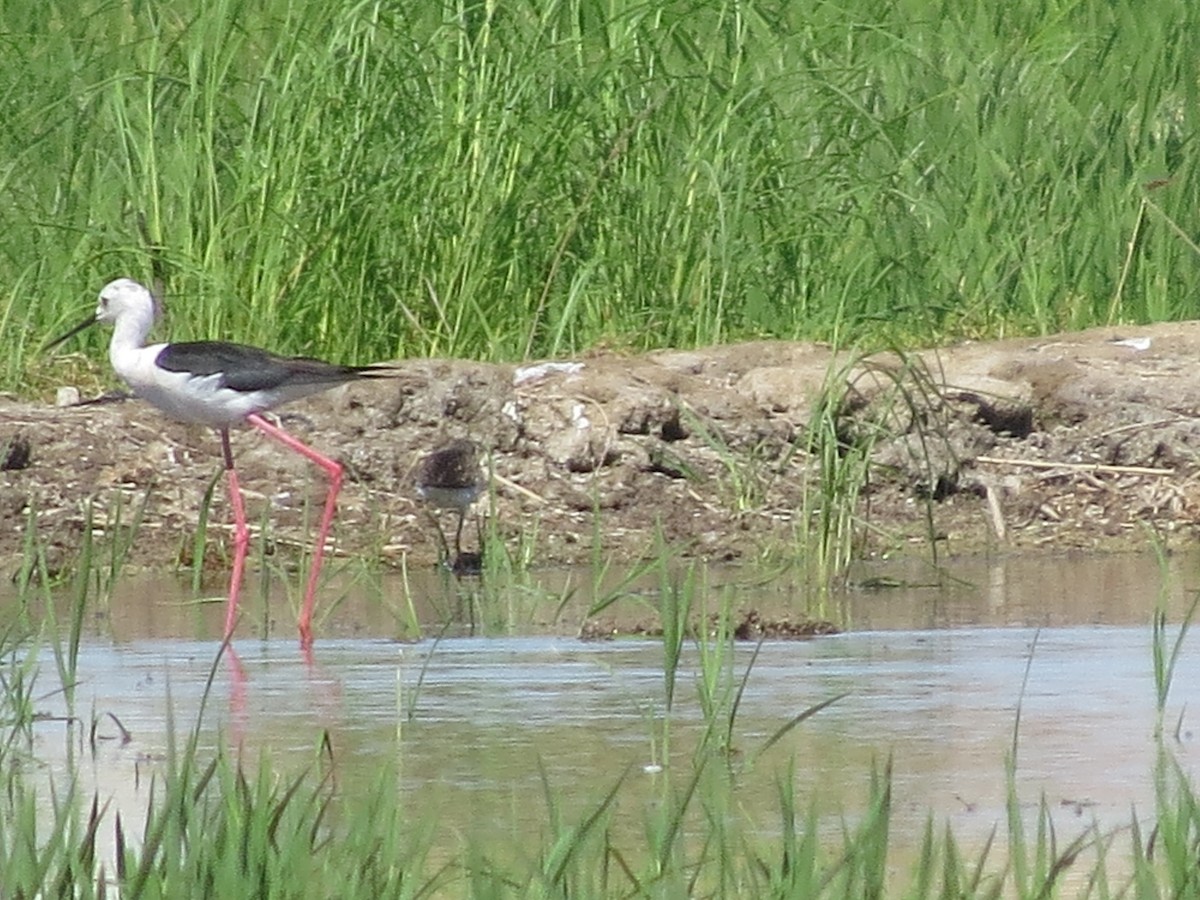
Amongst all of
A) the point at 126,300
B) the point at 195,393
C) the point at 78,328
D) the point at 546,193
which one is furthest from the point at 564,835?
the point at 546,193

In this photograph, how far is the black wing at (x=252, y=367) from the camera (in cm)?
802

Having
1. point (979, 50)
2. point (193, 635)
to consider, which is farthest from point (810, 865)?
point (979, 50)

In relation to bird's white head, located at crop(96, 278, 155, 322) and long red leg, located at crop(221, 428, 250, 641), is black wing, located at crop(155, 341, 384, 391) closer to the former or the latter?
long red leg, located at crop(221, 428, 250, 641)

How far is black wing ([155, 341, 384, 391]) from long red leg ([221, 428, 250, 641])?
0.26 meters

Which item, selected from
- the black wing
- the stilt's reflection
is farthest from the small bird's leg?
the stilt's reflection

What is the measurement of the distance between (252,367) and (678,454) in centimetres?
141

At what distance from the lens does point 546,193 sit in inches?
379

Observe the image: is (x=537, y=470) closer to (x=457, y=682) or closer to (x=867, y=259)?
(x=867, y=259)

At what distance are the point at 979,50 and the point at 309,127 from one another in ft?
11.4

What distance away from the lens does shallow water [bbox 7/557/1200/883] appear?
4500 mm

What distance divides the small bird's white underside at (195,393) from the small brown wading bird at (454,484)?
43 cm

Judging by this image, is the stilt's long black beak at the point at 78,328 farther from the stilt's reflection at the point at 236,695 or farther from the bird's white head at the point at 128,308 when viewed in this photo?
the stilt's reflection at the point at 236,695

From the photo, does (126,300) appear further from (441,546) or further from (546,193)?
(546,193)

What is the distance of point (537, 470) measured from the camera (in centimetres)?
855
